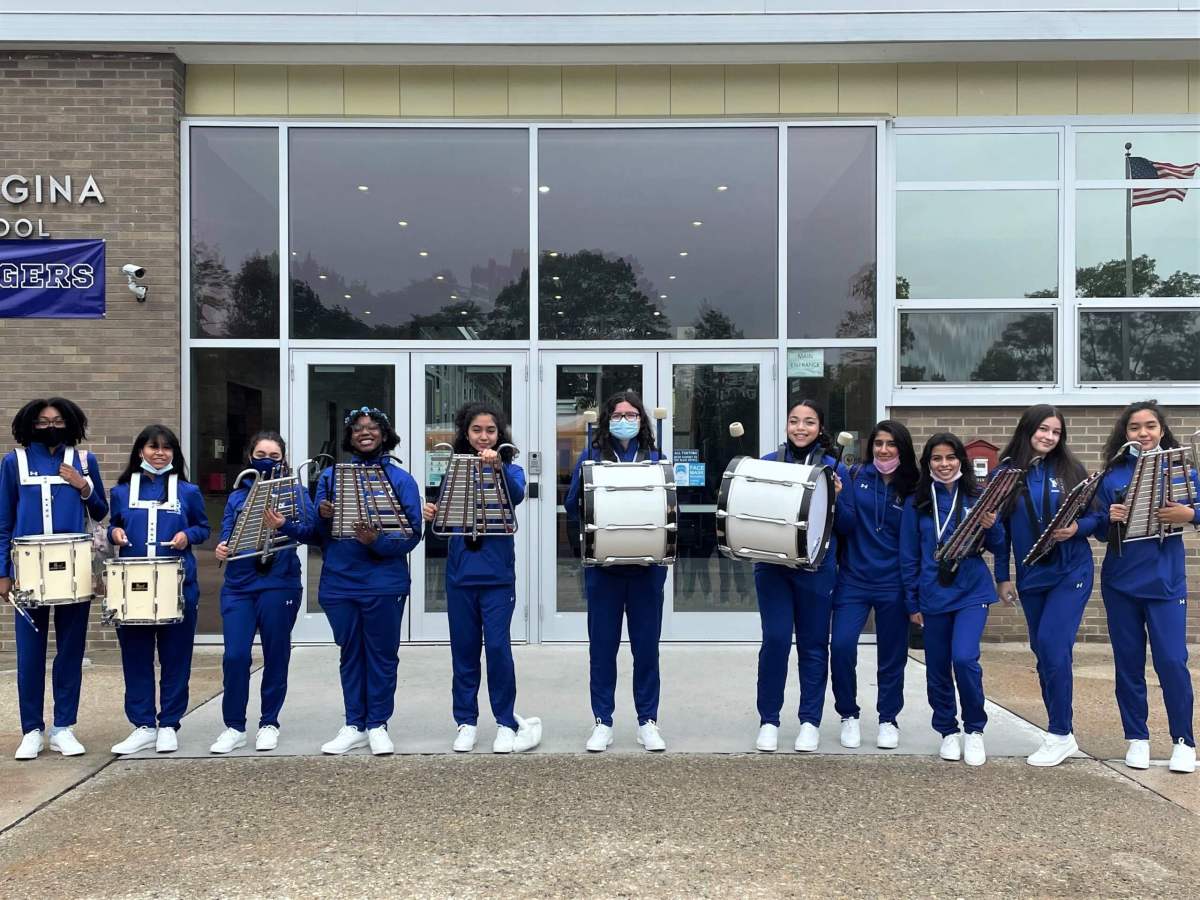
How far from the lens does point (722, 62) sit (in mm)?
7711

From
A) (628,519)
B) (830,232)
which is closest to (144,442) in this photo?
(628,519)

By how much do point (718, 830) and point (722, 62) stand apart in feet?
20.2

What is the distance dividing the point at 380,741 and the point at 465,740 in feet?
1.46

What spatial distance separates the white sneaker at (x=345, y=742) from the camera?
4.94m

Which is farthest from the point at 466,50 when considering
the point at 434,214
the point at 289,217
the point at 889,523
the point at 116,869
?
the point at 116,869

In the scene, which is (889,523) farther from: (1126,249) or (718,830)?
(1126,249)

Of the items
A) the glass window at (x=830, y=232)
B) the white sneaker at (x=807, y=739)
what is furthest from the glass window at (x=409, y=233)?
the white sneaker at (x=807, y=739)

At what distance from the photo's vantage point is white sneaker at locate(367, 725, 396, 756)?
4.90 meters

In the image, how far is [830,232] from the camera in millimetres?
7871

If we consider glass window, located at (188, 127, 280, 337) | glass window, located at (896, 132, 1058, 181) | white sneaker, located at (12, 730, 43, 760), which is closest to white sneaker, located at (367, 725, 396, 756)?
white sneaker, located at (12, 730, 43, 760)

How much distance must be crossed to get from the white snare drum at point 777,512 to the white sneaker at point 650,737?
105 centimetres

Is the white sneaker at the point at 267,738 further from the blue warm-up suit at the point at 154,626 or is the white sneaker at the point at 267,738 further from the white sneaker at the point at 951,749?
the white sneaker at the point at 951,749

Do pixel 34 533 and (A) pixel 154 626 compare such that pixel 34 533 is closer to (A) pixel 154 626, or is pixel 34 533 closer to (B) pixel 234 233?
(A) pixel 154 626

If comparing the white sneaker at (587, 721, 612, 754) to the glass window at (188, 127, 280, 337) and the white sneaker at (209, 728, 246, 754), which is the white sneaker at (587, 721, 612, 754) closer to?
the white sneaker at (209, 728, 246, 754)
